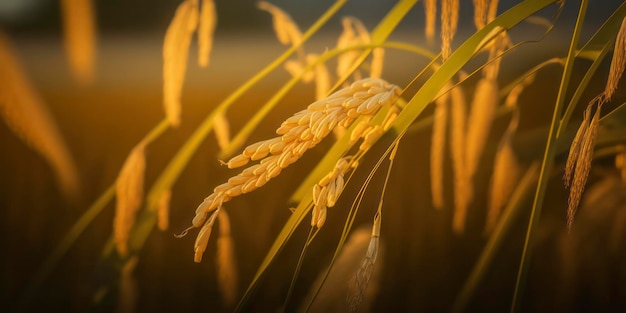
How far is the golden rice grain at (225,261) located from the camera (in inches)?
49.8

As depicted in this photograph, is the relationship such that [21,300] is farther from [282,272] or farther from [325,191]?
[325,191]

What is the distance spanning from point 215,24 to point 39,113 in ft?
1.40

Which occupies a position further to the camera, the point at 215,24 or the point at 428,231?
the point at 428,231

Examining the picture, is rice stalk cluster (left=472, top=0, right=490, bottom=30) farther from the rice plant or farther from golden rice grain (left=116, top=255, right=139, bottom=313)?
golden rice grain (left=116, top=255, right=139, bottom=313)

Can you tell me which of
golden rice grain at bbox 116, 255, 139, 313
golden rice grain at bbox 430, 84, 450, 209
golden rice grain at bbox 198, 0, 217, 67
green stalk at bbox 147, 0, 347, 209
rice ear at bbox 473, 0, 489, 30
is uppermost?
rice ear at bbox 473, 0, 489, 30

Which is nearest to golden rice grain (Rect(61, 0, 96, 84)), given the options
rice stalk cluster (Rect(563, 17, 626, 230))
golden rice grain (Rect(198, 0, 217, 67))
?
golden rice grain (Rect(198, 0, 217, 67))

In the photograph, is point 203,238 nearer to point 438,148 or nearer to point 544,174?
point 438,148

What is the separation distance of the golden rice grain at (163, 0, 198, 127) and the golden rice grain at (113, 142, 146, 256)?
13 cm

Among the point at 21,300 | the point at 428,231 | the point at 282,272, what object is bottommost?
the point at 21,300

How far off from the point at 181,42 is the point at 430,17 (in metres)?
0.56

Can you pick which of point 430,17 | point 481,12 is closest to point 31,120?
point 430,17

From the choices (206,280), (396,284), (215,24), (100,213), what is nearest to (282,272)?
(206,280)

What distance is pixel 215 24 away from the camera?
1.23m

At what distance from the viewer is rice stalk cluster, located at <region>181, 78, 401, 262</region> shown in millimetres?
1171
